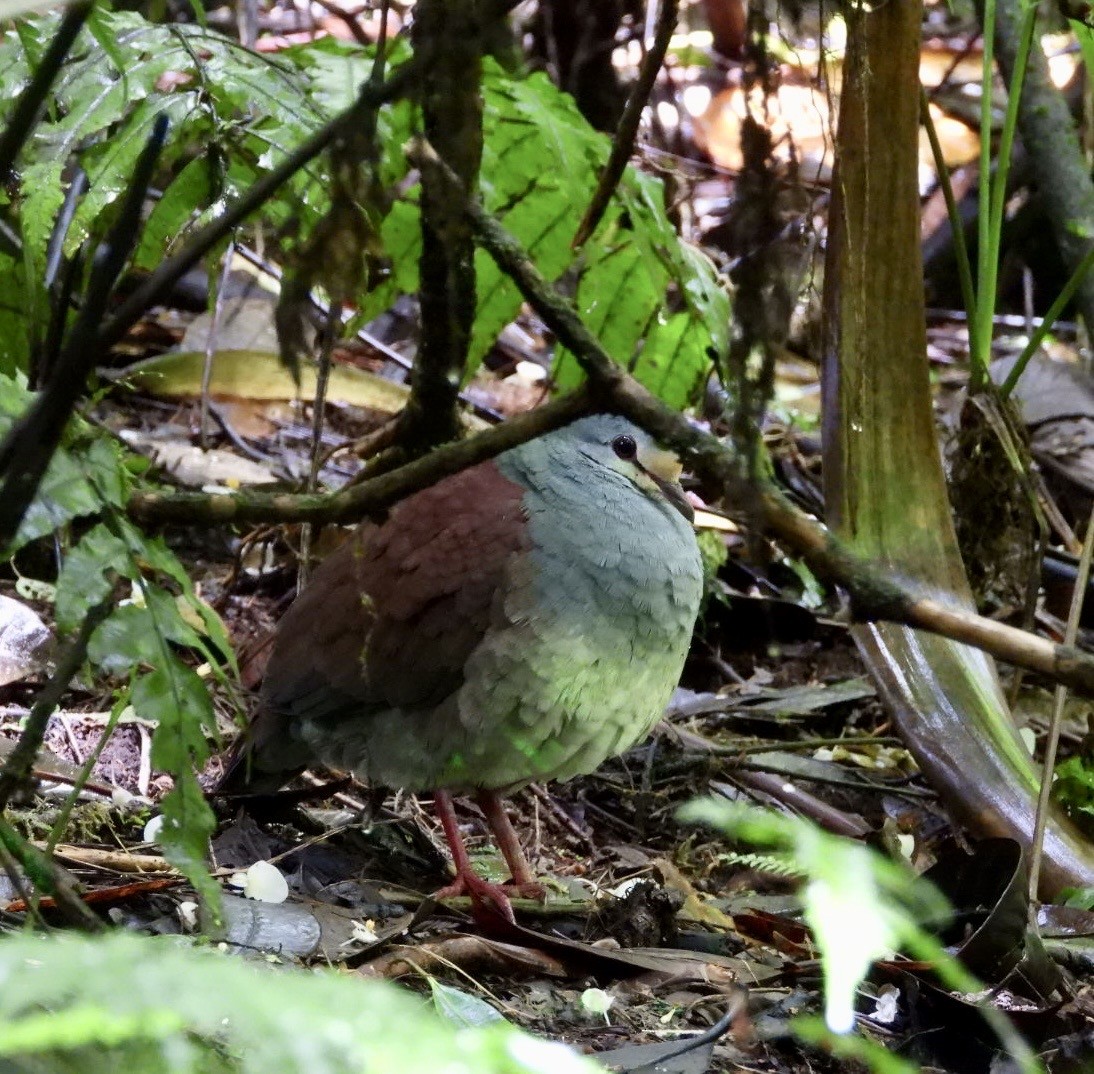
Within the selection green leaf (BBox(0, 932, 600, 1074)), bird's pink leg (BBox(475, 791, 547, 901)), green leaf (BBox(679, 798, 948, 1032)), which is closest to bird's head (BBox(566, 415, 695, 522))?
bird's pink leg (BBox(475, 791, 547, 901))

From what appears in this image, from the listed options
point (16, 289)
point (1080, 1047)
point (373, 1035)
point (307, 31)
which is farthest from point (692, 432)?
point (307, 31)

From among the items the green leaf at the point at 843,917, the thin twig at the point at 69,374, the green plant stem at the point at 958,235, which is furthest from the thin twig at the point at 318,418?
the green plant stem at the point at 958,235

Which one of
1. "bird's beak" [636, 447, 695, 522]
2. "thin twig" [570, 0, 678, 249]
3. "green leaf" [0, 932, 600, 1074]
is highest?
"thin twig" [570, 0, 678, 249]

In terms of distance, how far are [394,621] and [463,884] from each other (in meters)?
0.56

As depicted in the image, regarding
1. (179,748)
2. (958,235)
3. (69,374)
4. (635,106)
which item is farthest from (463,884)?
(958,235)

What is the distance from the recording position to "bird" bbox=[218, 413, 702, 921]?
2.81m

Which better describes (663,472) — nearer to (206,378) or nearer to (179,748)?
(179,748)

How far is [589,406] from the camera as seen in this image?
58.9 inches

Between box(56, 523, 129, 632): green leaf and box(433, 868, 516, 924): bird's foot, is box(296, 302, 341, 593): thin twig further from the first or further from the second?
box(433, 868, 516, 924): bird's foot

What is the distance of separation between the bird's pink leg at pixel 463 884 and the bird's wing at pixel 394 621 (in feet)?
0.76

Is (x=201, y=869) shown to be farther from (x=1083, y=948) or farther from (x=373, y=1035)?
(x=1083, y=948)

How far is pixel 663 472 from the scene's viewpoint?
3.19 meters

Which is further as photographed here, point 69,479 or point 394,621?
point 394,621

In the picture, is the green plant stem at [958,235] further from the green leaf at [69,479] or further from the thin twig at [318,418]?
the green leaf at [69,479]
